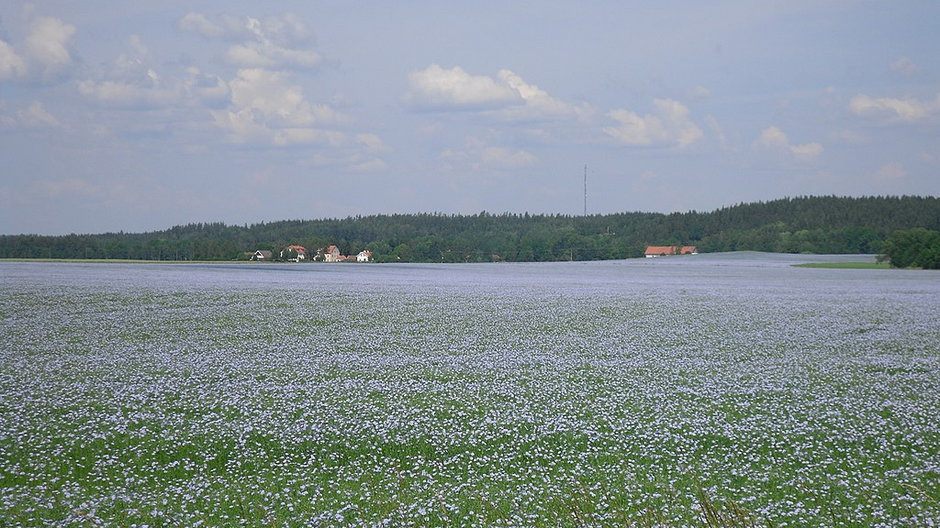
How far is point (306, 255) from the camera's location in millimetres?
145000

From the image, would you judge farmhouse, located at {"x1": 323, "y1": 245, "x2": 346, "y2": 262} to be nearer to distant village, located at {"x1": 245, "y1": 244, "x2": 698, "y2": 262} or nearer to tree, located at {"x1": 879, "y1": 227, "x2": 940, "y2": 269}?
distant village, located at {"x1": 245, "y1": 244, "x2": 698, "y2": 262}

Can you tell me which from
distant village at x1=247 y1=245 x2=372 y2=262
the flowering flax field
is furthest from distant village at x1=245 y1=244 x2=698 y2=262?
the flowering flax field

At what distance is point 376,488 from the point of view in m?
10.4

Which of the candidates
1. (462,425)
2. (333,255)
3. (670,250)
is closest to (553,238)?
(670,250)

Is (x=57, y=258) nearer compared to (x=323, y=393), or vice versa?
(x=323, y=393)

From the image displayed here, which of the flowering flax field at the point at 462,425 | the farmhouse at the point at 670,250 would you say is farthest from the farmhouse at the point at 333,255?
the flowering flax field at the point at 462,425

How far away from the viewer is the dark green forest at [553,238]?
136m

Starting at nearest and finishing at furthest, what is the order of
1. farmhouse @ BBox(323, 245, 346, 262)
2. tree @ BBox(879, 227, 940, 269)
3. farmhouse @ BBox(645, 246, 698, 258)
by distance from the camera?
tree @ BBox(879, 227, 940, 269) → farmhouse @ BBox(323, 245, 346, 262) → farmhouse @ BBox(645, 246, 698, 258)

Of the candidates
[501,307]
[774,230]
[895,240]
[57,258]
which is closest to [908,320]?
[501,307]

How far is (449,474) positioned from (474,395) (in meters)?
5.43

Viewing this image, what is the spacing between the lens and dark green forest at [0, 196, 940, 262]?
136 metres

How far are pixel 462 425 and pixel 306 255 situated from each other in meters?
135

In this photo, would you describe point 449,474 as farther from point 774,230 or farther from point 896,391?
point 774,230

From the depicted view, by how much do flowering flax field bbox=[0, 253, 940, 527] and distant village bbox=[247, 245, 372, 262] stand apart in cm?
10979
